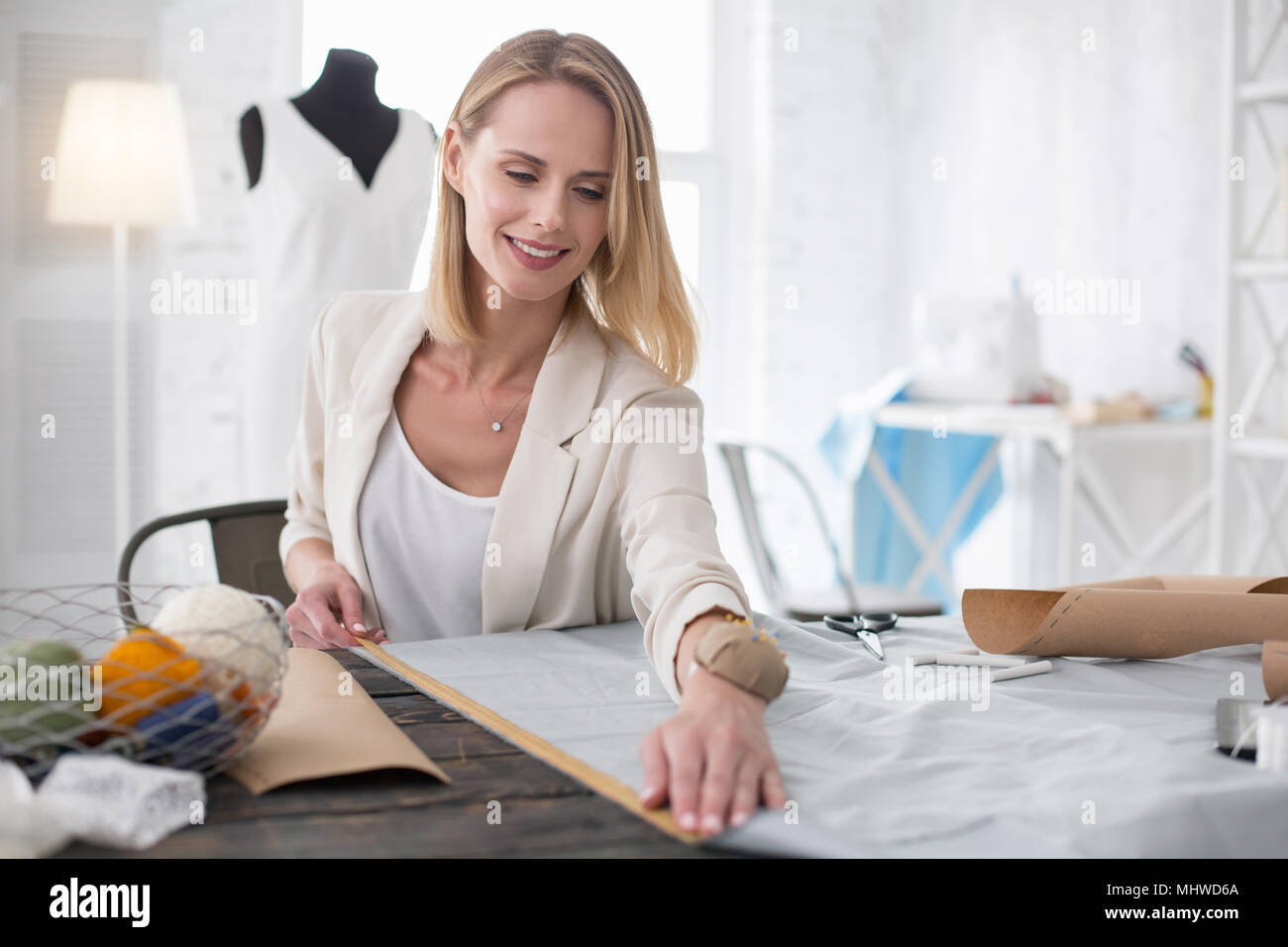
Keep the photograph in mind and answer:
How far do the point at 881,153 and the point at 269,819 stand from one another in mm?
4261

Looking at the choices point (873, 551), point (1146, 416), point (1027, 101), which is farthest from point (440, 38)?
point (1146, 416)

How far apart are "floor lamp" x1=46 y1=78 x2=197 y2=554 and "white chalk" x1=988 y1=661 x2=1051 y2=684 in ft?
8.42

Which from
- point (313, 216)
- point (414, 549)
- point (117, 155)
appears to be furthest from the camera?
point (117, 155)

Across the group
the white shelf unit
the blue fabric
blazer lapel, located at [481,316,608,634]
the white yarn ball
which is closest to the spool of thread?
the white yarn ball

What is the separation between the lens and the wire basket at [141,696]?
0.73 m

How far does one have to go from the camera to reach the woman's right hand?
1.35 meters

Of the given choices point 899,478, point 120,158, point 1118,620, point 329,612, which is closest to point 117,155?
point 120,158

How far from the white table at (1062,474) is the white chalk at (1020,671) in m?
1.92

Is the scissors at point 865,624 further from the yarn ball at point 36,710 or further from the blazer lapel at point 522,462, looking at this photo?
the yarn ball at point 36,710

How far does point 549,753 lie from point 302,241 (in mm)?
1899

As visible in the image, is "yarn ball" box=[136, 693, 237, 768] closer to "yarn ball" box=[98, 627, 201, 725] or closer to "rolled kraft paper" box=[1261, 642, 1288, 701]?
"yarn ball" box=[98, 627, 201, 725]

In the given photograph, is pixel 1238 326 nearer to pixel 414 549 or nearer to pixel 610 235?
pixel 610 235

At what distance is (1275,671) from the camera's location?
1009mm

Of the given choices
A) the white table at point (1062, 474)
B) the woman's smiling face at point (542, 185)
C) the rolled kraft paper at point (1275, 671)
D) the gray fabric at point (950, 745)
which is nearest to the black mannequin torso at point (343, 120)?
the woman's smiling face at point (542, 185)
